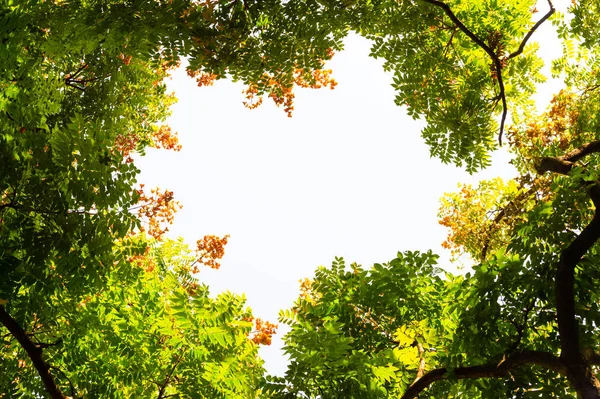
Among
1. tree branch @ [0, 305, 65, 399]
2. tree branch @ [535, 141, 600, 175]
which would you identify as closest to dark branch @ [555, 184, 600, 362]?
tree branch @ [535, 141, 600, 175]

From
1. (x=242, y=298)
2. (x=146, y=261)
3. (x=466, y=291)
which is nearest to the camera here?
(x=466, y=291)

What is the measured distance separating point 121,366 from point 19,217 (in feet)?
10.8

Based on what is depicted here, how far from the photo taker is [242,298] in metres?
7.00

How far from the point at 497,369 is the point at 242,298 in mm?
3607

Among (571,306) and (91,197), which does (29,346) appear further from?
(571,306)

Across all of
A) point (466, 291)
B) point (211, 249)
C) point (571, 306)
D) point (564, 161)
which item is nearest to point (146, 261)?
point (211, 249)

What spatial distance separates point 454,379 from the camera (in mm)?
5734

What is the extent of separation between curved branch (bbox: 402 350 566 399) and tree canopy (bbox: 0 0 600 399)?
0.02 m

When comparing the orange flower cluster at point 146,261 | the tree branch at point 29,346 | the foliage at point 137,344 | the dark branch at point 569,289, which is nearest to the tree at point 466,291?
the dark branch at point 569,289

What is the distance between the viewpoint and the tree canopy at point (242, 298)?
5.06 m

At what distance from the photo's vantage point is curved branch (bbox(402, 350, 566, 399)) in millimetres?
5117

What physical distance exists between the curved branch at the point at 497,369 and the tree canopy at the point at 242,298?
2 cm

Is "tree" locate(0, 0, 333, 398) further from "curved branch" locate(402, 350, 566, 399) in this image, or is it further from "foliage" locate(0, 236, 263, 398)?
"curved branch" locate(402, 350, 566, 399)

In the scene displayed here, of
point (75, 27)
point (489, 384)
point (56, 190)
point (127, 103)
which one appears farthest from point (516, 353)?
point (127, 103)
